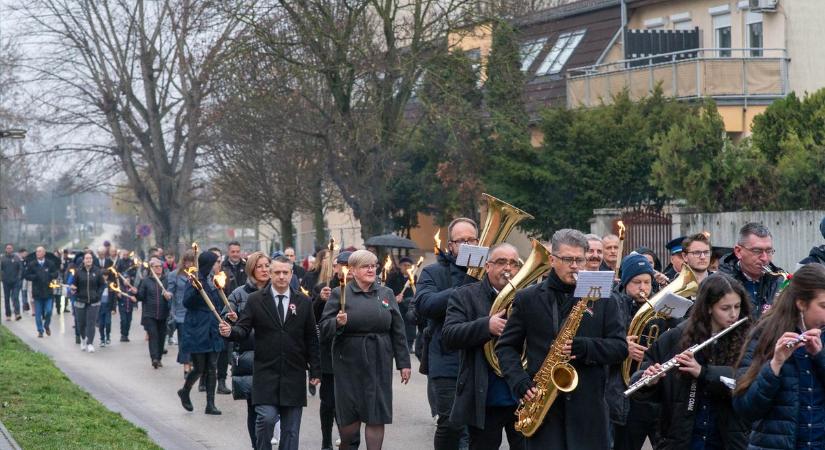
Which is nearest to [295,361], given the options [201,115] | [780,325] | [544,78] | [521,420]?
[521,420]

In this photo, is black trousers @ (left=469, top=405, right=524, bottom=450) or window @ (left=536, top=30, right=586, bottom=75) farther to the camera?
window @ (left=536, top=30, right=586, bottom=75)

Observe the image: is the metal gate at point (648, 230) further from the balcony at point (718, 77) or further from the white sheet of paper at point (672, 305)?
the white sheet of paper at point (672, 305)

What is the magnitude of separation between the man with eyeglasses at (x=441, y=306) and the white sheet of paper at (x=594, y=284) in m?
2.71

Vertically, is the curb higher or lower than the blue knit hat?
lower

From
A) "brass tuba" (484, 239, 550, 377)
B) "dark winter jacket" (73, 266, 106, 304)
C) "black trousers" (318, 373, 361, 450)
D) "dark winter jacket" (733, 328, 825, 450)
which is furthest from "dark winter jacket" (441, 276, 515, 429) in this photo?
"dark winter jacket" (73, 266, 106, 304)

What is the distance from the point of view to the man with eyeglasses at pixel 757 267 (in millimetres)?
8766

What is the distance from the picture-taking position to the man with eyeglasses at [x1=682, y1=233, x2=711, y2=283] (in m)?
9.95

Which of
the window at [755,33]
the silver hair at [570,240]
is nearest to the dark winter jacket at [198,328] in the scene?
the silver hair at [570,240]

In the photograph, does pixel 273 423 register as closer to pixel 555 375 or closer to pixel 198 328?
pixel 555 375

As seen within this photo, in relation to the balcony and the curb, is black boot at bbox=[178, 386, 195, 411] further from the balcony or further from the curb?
the balcony

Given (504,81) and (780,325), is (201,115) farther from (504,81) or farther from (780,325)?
(780,325)

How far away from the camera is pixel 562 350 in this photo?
726cm

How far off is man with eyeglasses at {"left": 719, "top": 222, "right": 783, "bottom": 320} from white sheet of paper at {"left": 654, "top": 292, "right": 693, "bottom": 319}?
45cm

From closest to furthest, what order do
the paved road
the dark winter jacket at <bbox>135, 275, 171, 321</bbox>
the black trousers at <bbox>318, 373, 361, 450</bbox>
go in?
the black trousers at <bbox>318, 373, 361, 450</bbox>
the paved road
the dark winter jacket at <bbox>135, 275, 171, 321</bbox>
